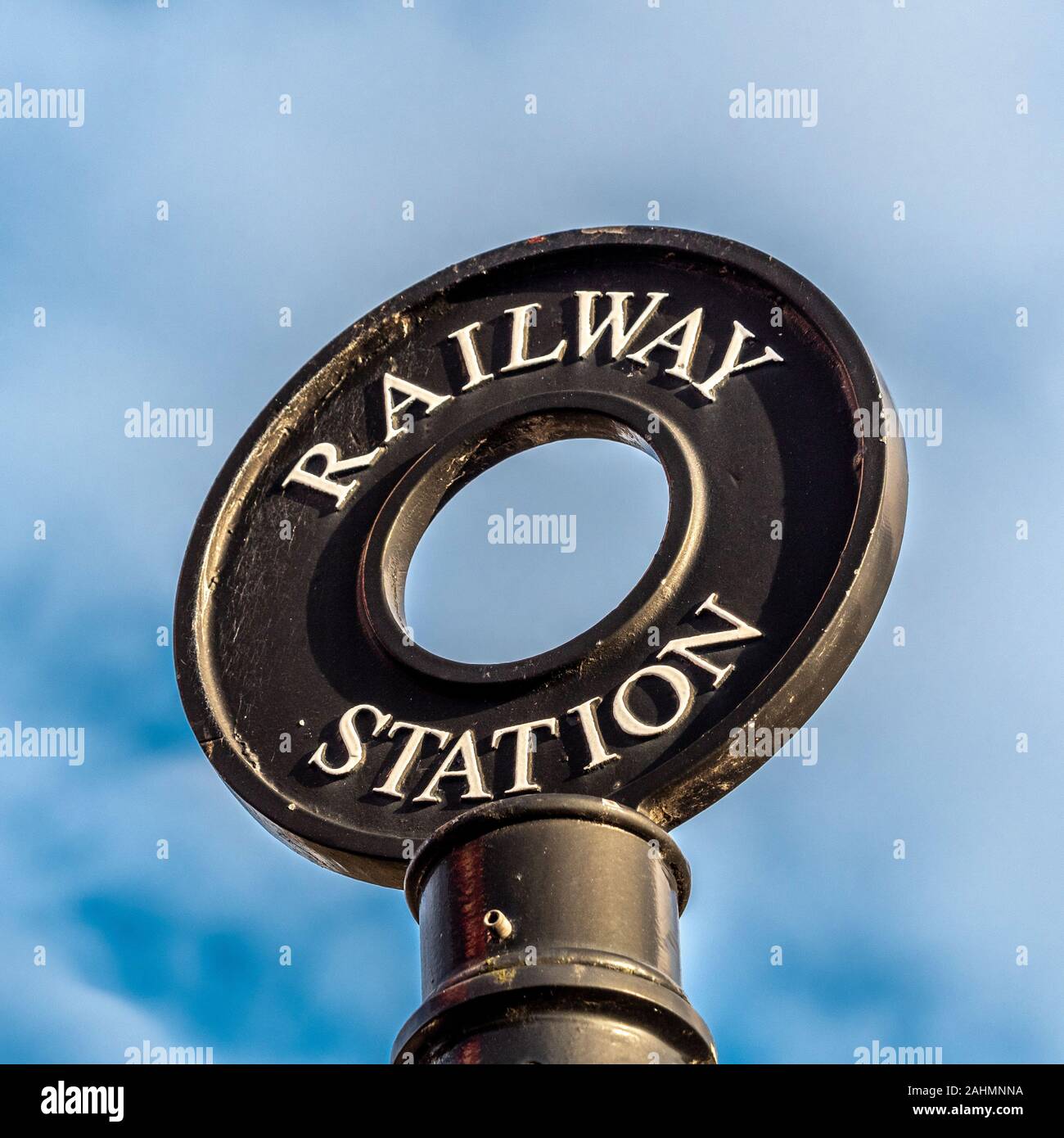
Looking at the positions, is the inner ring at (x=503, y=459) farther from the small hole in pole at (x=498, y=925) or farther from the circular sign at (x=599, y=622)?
the small hole in pole at (x=498, y=925)

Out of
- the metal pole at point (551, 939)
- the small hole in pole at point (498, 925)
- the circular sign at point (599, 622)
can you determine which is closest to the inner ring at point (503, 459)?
the circular sign at point (599, 622)

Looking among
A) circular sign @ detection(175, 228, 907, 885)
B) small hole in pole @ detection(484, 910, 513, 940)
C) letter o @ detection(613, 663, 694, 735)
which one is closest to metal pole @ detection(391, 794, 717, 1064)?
small hole in pole @ detection(484, 910, 513, 940)

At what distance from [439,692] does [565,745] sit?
1.71 feet

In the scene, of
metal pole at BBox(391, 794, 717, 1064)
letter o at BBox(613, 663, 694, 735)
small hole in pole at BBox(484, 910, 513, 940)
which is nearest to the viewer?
metal pole at BBox(391, 794, 717, 1064)

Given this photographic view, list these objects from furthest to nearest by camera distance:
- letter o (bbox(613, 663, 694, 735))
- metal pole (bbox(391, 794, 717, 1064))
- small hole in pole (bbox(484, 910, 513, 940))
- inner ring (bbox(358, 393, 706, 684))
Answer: inner ring (bbox(358, 393, 706, 684))
letter o (bbox(613, 663, 694, 735))
small hole in pole (bbox(484, 910, 513, 940))
metal pole (bbox(391, 794, 717, 1064))

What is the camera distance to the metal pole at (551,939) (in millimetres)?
4586

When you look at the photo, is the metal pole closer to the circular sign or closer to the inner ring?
the circular sign

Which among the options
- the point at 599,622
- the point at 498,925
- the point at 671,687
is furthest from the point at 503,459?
the point at 498,925

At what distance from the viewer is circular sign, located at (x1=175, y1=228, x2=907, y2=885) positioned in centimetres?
555

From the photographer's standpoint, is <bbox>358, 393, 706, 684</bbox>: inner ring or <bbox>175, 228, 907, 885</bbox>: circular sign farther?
<bbox>358, 393, 706, 684</bbox>: inner ring
